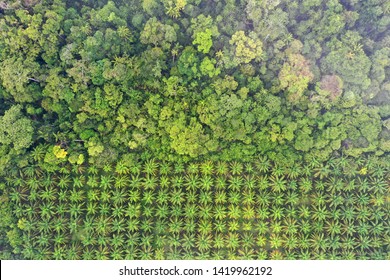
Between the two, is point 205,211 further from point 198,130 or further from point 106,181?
point 106,181

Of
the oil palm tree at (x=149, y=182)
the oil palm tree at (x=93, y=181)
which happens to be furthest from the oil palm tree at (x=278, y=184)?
the oil palm tree at (x=93, y=181)

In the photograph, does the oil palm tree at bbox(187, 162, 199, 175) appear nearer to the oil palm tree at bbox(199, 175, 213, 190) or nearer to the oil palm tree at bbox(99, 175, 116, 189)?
the oil palm tree at bbox(199, 175, 213, 190)

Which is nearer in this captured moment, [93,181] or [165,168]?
[93,181]

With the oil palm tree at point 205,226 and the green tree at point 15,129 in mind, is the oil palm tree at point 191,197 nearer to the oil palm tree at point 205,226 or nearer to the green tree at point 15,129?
the oil palm tree at point 205,226

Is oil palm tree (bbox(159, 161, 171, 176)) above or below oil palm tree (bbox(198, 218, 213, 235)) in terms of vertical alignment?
above

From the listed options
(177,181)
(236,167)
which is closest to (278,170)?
(236,167)

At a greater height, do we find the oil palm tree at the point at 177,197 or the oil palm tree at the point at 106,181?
the oil palm tree at the point at 106,181

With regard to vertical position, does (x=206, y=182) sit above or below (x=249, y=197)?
above

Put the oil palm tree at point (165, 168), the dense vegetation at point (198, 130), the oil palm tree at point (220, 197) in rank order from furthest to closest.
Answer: the oil palm tree at point (165, 168), the oil palm tree at point (220, 197), the dense vegetation at point (198, 130)

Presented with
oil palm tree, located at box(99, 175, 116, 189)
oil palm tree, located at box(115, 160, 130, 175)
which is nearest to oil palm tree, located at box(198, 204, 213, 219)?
oil palm tree, located at box(115, 160, 130, 175)

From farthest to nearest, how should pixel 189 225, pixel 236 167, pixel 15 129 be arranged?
pixel 236 167, pixel 189 225, pixel 15 129
